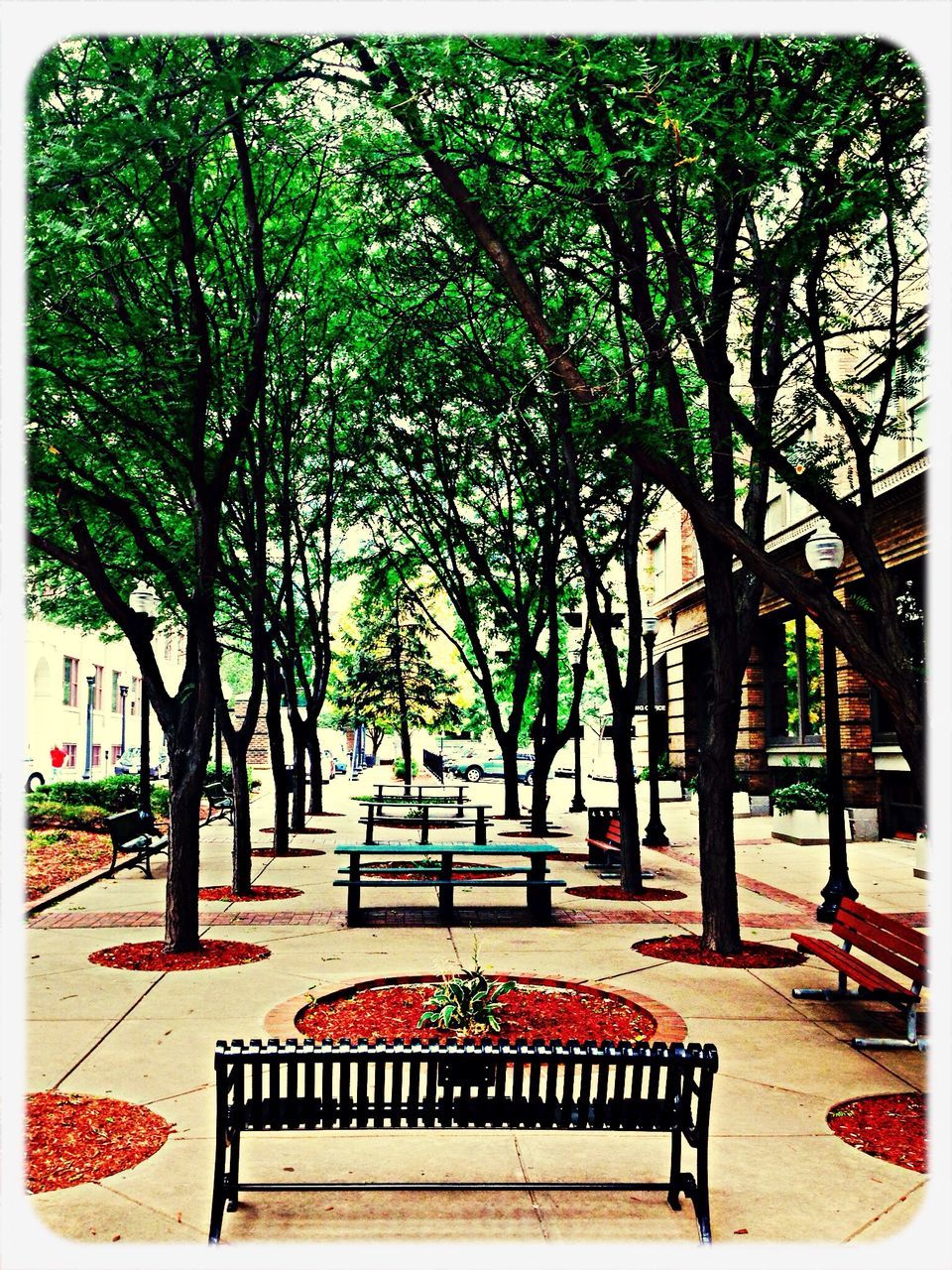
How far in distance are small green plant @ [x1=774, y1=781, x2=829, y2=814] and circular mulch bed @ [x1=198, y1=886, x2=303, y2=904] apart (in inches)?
418

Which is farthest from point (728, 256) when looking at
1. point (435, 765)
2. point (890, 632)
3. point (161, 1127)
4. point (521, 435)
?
point (435, 765)

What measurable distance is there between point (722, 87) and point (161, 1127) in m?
7.06

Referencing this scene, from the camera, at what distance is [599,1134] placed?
5660 millimetres

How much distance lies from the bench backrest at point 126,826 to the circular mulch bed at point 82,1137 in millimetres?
9459

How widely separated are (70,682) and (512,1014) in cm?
4695

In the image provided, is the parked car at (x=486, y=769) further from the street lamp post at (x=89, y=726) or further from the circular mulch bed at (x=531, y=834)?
the circular mulch bed at (x=531, y=834)

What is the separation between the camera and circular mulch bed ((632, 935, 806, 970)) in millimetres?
9820

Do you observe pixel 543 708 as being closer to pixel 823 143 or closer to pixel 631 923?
pixel 631 923

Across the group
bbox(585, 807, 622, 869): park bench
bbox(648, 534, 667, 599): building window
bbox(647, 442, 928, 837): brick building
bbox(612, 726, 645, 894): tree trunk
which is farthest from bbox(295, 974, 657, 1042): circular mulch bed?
bbox(648, 534, 667, 599): building window

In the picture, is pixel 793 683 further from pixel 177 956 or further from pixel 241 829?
pixel 177 956

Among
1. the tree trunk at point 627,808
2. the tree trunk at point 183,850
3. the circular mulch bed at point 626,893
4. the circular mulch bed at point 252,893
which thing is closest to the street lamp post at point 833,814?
the circular mulch bed at point 626,893

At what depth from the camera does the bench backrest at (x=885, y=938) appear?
7223 mm

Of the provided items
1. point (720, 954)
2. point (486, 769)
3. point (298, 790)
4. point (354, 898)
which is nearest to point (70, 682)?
point (486, 769)

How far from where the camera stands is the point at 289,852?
18469 mm
